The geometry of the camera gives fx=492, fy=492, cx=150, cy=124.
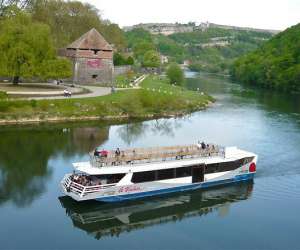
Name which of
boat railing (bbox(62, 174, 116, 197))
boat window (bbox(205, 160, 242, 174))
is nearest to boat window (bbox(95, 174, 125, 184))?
boat railing (bbox(62, 174, 116, 197))

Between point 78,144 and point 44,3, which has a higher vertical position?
point 44,3

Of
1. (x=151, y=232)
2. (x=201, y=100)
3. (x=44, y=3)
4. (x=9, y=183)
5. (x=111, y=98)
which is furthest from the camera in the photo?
(x=44, y=3)

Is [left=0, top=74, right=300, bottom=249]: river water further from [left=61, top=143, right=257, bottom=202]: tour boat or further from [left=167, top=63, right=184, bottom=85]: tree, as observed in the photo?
[left=167, top=63, right=184, bottom=85]: tree

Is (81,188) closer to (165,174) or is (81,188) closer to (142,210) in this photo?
(142,210)

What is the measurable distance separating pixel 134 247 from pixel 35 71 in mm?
38166

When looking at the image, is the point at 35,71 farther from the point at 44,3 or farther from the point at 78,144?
the point at 44,3

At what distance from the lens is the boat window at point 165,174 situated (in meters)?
29.0

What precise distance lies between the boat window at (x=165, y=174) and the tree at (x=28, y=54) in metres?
32.0

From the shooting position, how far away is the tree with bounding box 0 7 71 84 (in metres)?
55.8

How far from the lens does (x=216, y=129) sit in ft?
164

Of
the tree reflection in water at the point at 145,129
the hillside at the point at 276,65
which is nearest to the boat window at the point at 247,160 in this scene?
the tree reflection in water at the point at 145,129

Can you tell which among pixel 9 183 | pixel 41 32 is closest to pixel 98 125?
pixel 41 32

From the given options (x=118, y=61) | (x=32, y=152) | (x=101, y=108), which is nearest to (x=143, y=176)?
(x=32, y=152)

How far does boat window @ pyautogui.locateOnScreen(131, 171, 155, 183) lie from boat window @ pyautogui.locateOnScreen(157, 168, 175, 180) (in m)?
0.44
